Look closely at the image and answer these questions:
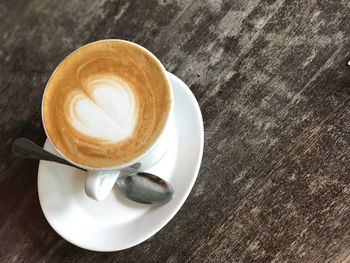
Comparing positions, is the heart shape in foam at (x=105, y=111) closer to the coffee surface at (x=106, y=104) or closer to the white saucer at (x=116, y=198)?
the coffee surface at (x=106, y=104)

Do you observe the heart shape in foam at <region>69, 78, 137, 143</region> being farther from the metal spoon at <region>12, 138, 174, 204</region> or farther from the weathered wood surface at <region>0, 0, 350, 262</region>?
the weathered wood surface at <region>0, 0, 350, 262</region>

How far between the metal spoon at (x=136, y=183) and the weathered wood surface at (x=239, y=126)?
0.08m

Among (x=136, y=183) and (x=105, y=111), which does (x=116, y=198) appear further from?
(x=105, y=111)

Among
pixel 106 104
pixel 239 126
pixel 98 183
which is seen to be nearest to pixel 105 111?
pixel 106 104

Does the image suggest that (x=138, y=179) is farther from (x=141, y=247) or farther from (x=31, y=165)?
(x=31, y=165)

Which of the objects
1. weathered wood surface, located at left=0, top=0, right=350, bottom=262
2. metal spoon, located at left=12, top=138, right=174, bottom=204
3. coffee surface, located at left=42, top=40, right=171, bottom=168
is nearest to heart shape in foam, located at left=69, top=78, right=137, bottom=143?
coffee surface, located at left=42, top=40, right=171, bottom=168

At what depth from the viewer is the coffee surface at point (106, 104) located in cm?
72

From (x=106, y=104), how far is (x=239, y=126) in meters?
0.29

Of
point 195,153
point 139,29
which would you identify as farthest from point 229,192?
point 139,29

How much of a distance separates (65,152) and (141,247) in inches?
10.4

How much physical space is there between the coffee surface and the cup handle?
0.7 inches

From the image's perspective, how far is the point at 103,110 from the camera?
734 mm

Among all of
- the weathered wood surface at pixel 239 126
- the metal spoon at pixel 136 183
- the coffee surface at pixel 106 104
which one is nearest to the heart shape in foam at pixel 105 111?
the coffee surface at pixel 106 104

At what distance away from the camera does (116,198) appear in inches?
33.0
